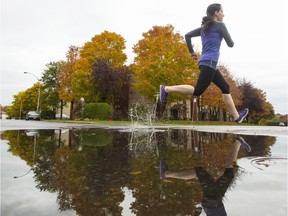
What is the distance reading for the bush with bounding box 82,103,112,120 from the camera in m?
29.7

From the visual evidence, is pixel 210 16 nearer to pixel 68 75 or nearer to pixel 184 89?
pixel 184 89

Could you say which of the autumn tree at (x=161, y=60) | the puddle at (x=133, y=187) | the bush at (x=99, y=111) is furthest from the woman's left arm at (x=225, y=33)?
the bush at (x=99, y=111)

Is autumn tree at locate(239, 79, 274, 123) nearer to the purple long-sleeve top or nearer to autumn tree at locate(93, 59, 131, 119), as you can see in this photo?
autumn tree at locate(93, 59, 131, 119)

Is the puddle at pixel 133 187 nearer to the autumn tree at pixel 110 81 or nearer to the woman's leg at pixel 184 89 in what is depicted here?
the woman's leg at pixel 184 89

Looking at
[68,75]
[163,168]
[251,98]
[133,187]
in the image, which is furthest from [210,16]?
[251,98]

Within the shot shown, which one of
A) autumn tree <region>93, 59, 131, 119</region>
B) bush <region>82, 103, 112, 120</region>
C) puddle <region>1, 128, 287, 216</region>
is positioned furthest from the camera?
autumn tree <region>93, 59, 131, 119</region>

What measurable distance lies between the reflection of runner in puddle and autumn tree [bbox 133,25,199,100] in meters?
26.2

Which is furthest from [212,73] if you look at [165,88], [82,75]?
[82,75]

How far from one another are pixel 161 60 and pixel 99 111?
8.58 metres

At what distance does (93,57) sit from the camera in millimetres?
36438

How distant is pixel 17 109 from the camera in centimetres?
9862

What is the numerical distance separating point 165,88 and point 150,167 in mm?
2809

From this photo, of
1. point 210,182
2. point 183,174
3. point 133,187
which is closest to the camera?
point 133,187

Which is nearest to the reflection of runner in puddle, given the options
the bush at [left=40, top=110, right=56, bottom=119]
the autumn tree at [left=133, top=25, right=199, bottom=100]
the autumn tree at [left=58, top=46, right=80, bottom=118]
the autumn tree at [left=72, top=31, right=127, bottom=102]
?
the autumn tree at [left=133, top=25, right=199, bottom=100]
